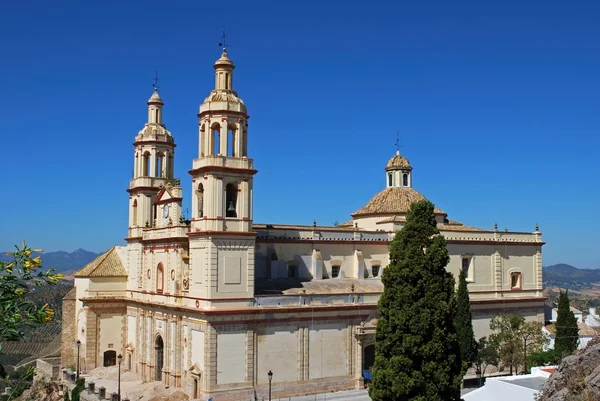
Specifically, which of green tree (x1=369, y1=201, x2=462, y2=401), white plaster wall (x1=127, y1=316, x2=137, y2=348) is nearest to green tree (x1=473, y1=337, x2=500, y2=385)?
green tree (x1=369, y1=201, x2=462, y2=401)

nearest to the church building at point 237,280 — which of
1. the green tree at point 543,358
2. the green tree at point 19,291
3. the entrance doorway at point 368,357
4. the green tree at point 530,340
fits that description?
the entrance doorway at point 368,357

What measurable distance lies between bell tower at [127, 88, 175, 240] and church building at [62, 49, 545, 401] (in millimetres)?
74

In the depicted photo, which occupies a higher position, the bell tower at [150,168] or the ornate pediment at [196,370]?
the bell tower at [150,168]

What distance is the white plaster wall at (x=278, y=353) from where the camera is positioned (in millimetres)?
34031

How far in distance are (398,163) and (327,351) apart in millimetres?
17129

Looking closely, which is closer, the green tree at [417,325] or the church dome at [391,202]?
the green tree at [417,325]

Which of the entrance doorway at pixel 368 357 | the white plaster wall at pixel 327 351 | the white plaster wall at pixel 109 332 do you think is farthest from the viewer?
the white plaster wall at pixel 109 332

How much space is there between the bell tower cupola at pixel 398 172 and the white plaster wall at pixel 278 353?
1695cm

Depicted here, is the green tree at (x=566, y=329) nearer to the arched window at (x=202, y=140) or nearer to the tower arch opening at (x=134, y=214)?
the arched window at (x=202, y=140)

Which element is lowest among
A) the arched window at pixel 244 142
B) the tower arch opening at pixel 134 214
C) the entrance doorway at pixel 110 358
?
the entrance doorway at pixel 110 358

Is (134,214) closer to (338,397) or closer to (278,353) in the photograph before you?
(278,353)

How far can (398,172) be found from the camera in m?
47.9

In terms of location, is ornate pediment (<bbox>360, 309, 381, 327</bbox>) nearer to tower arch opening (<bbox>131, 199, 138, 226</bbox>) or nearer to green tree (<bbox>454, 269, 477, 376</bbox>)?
green tree (<bbox>454, 269, 477, 376</bbox>)

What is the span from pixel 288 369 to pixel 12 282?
26352mm
